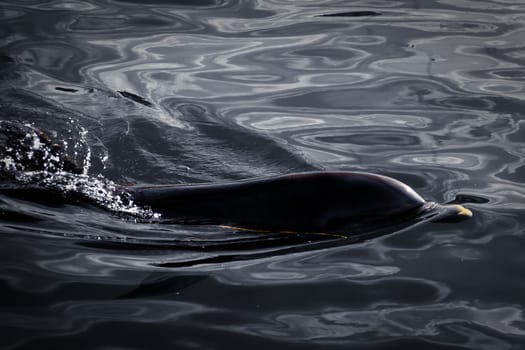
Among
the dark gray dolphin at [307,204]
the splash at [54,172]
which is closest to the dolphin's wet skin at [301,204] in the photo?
the dark gray dolphin at [307,204]

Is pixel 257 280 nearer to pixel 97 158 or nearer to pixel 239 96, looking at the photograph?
pixel 97 158

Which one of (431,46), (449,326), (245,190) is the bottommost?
(449,326)

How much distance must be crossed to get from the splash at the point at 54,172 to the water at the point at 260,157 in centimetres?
4

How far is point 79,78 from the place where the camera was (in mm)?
10094

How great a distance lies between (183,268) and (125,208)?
835 millimetres

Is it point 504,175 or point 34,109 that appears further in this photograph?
point 34,109

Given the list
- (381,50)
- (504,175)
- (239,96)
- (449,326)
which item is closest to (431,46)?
(381,50)

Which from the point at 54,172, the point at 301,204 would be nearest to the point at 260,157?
the point at 54,172

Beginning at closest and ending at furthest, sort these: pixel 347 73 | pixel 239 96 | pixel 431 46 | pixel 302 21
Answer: pixel 239 96 < pixel 347 73 < pixel 431 46 < pixel 302 21

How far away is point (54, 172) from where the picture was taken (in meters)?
6.61

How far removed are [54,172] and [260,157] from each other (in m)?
1.93

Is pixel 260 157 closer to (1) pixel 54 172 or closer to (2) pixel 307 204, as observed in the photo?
(1) pixel 54 172

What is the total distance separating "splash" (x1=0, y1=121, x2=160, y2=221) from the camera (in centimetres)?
582

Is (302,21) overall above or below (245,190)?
above
